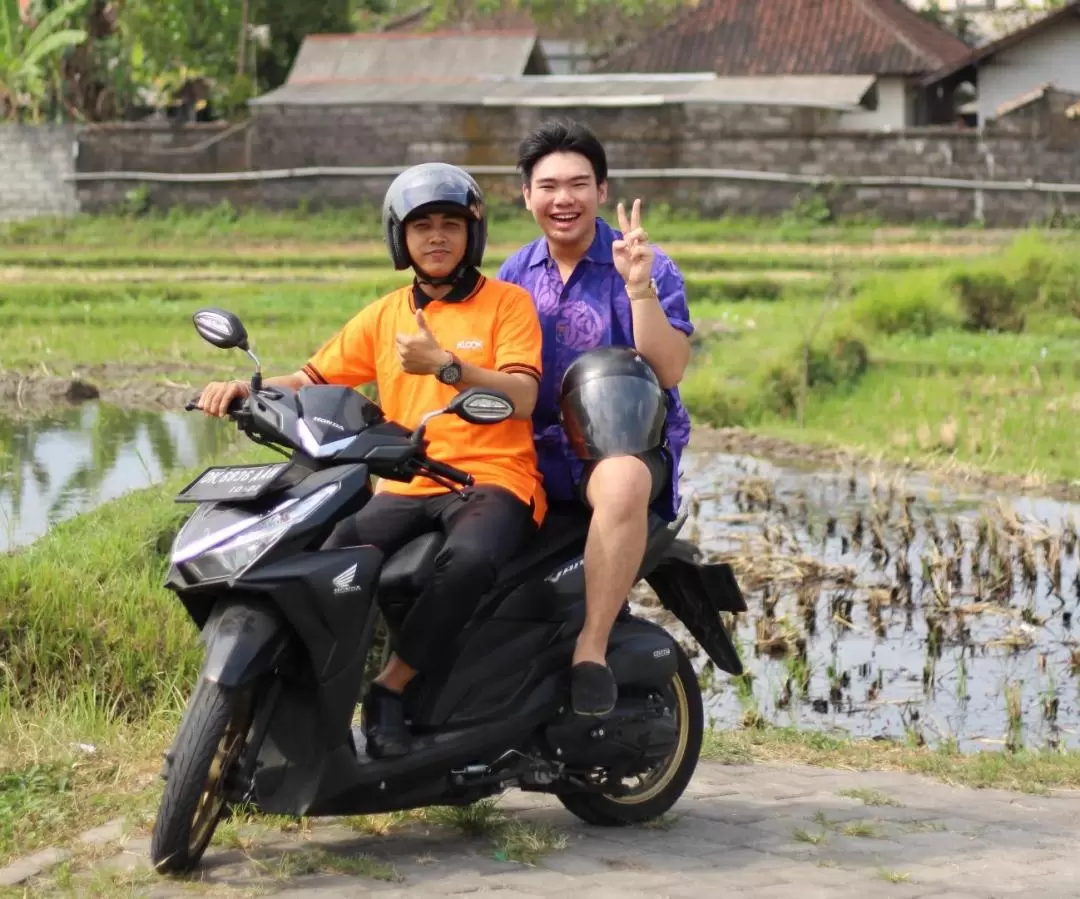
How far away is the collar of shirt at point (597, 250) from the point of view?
4.91 meters

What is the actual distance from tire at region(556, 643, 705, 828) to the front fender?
3.45 feet

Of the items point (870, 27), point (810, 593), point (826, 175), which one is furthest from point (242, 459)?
point (870, 27)

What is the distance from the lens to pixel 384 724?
4.35 meters

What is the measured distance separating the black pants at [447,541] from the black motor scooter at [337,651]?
48mm

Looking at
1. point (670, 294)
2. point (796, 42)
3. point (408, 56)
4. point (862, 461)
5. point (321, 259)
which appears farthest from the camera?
point (796, 42)

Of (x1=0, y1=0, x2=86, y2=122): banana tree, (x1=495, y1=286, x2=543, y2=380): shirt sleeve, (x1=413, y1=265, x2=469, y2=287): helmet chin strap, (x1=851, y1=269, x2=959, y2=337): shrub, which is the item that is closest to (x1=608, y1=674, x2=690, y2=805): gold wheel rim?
(x1=495, y1=286, x2=543, y2=380): shirt sleeve

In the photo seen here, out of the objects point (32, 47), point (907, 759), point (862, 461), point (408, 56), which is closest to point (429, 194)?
point (907, 759)

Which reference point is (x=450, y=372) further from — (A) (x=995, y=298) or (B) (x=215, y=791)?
(A) (x=995, y=298)

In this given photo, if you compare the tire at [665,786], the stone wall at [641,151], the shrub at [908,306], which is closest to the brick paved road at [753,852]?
the tire at [665,786]

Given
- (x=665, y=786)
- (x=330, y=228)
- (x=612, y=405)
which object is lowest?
(x=665, y=786)

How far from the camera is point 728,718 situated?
645 cm

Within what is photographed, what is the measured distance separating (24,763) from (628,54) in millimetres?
33590

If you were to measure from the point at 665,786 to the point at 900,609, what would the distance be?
140 inches

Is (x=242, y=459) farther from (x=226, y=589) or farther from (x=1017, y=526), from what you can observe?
(x=226, y=589)
